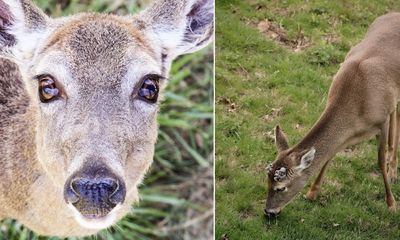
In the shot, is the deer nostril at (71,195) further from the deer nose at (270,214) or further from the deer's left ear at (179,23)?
the deer nose at (270,214)

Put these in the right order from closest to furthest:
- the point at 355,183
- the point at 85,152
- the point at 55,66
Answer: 1. the point at 85,152
2. the point at 55,66
3. the point at 355,183

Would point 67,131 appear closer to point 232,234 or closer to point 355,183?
point 232,234

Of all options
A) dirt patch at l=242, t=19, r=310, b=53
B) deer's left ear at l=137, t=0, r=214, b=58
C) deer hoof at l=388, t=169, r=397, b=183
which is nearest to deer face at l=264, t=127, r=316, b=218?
deer hoof at l=388, t=169, r=397, b=183

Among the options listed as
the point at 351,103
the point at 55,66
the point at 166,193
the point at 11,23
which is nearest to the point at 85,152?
the point at 55,66

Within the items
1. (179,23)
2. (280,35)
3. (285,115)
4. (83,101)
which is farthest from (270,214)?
(83,101)

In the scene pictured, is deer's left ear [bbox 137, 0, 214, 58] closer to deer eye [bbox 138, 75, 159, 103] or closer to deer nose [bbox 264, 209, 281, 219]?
deer eye [bbox 138, 75, 159, 103]

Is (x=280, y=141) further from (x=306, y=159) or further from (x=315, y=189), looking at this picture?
(x=315, y=189)

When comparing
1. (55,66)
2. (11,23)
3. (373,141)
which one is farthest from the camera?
(373,141)

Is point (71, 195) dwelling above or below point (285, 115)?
above

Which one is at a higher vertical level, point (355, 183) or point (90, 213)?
point (90, 213)
